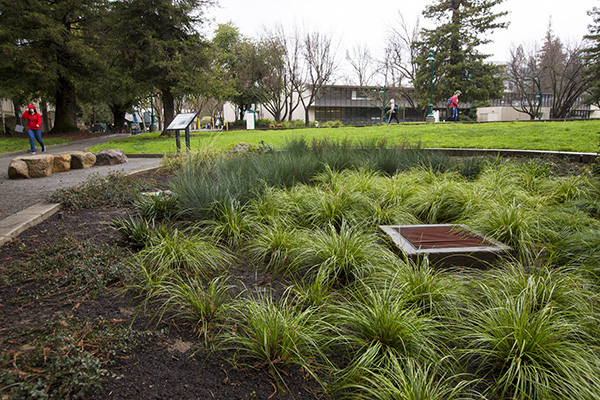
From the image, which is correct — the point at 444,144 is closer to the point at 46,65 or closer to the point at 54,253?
the point at 54,253

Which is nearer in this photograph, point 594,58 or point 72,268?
point 72,268

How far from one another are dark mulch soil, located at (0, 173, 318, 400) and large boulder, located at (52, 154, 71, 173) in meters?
6.83

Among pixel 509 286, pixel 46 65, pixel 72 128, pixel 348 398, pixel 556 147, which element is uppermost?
pixel 46 65

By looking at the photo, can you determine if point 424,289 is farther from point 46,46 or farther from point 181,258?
point 46,46

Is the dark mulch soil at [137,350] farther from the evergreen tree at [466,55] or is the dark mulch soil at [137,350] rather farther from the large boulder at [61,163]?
the evergreen tree at [466,55]

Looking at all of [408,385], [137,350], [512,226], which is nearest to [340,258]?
[408,385]

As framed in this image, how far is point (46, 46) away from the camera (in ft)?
67.4

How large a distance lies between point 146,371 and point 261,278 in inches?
47.0

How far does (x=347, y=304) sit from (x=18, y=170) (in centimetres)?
809

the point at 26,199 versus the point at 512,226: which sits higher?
the point at 26,199

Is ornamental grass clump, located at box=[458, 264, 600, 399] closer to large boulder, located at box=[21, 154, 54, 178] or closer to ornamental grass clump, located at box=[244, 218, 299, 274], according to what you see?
ornamental grass clump, located at box=[244, 218, 299, 274]

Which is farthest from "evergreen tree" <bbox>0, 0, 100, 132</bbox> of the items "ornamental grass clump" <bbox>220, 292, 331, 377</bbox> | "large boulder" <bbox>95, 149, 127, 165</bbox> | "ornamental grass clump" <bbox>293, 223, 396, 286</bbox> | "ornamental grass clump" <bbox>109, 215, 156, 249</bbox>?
"ornamental grass clump" <bbox>220, 292, 331, 377</bbox>

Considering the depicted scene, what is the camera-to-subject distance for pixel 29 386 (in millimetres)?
1394

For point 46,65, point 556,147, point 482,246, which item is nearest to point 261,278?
point 482,246
